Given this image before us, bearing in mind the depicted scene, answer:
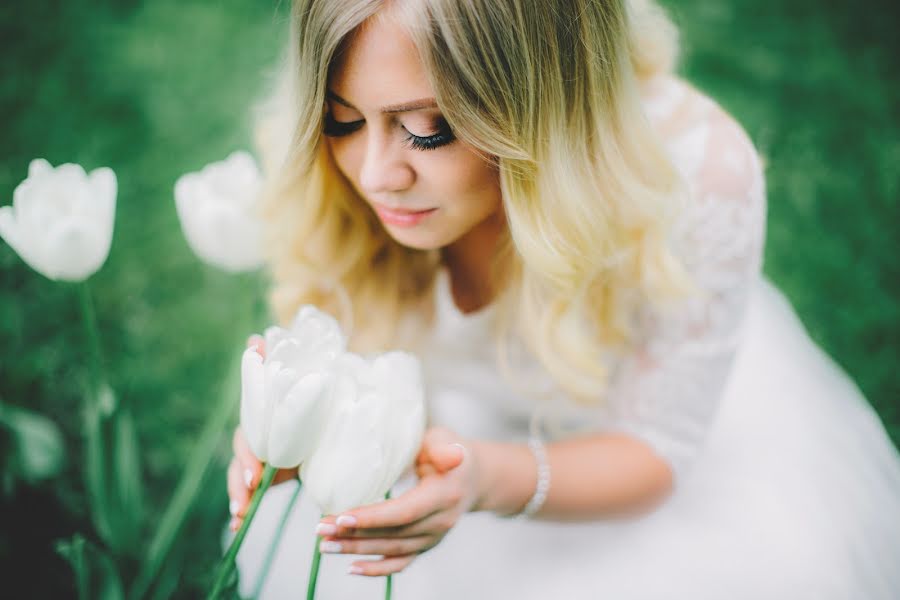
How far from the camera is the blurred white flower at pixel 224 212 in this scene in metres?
0.97

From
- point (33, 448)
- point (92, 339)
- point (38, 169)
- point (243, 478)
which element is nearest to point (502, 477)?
point (243, 478)

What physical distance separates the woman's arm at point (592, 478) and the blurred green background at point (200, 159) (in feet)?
1.87

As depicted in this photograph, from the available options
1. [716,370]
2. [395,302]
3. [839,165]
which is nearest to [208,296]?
[395,302]

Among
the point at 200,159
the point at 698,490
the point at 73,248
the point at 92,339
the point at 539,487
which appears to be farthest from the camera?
the point at 200,159

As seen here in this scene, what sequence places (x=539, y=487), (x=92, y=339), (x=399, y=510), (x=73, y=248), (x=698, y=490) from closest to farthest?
(x=399, y=510) < (x=73, y=248) < (x=92, y=339) < (x=539, y=487) < (x=698, y=490)

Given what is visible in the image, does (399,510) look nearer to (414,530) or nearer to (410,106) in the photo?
(414,530)

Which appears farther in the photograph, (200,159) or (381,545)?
(200,159)

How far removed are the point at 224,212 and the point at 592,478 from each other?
2.23 feet

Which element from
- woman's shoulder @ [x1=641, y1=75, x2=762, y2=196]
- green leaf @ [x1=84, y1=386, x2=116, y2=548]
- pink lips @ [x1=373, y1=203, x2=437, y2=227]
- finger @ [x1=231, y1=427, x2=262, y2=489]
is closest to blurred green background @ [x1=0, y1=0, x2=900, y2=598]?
green leaf @ [x1=84, y1=386, x2=116, y2=548]

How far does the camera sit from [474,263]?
129 cm

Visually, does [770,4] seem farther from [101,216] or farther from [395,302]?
[101,216]

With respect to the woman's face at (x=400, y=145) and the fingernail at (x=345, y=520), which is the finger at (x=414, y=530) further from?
the woman's face at (x=400, y=145)

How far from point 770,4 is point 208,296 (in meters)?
2.50

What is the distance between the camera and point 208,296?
87.4 inches
